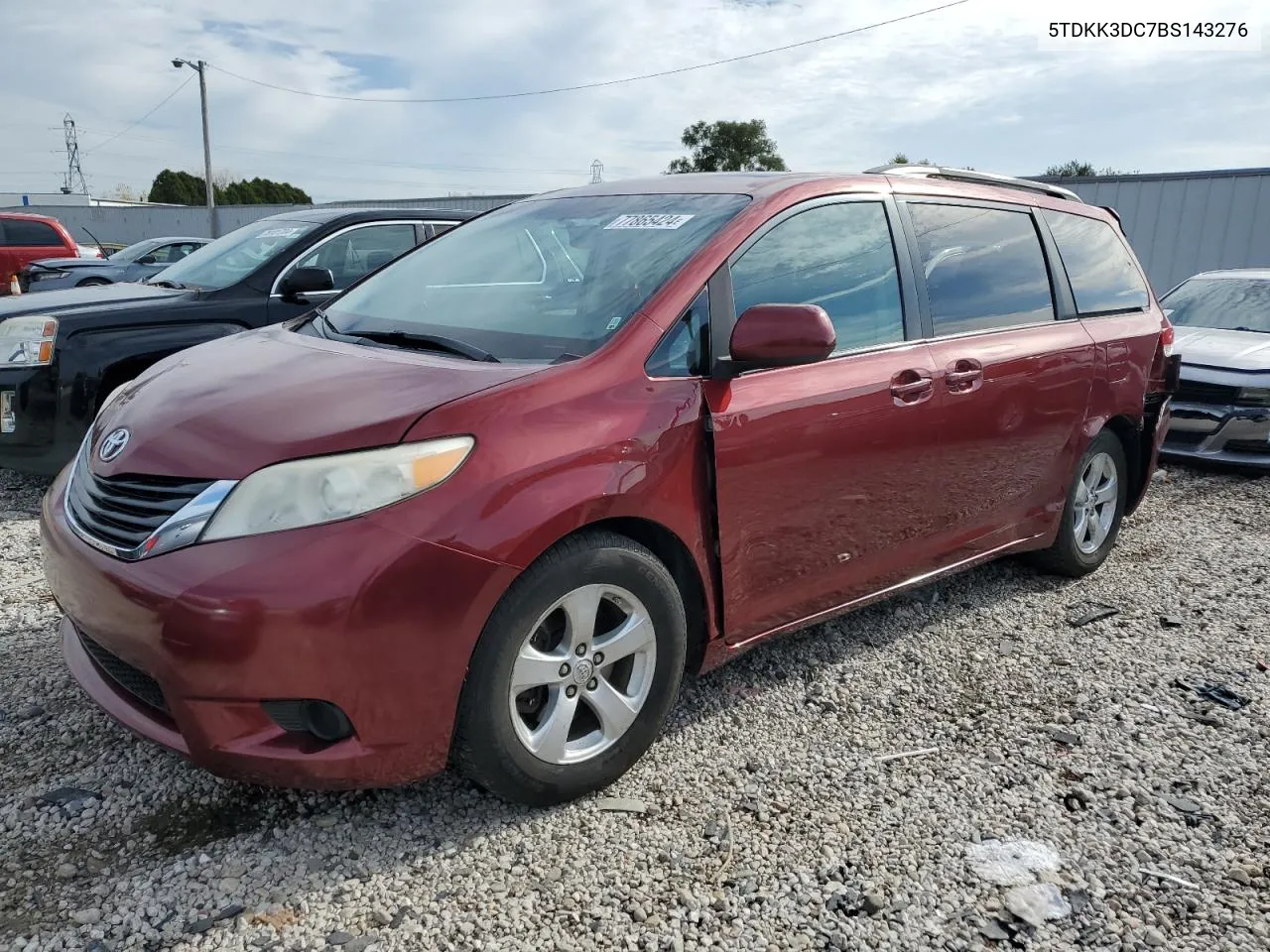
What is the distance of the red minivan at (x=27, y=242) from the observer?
16.1 meters

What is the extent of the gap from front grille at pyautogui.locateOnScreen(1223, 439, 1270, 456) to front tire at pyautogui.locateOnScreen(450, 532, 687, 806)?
593cm

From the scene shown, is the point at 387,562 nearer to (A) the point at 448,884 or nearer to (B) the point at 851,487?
(A) the point at 448,884

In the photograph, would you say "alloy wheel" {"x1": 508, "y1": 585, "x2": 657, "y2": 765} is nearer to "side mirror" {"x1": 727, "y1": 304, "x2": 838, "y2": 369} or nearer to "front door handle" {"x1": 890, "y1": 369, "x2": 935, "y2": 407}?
"side mirror" {"x1": 727, "y1": 304, "x2": 838, "y2": 369}

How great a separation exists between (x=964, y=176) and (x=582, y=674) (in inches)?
109

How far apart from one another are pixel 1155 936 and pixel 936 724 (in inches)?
38.9

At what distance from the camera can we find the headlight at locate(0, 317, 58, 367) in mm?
4855

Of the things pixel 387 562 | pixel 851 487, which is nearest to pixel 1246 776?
pixel 851 487

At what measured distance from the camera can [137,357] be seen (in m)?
5.05

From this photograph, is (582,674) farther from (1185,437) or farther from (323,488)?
(1185,437)

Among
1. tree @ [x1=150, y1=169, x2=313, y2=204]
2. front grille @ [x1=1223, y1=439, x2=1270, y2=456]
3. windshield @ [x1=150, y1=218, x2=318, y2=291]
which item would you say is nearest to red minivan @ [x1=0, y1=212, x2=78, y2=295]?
windshield @ [x1=150, y1=218, x2=318, y2=291]

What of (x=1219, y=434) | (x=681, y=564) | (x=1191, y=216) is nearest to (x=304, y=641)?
(x=681, y=564)

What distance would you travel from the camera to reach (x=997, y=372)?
3.64 meters

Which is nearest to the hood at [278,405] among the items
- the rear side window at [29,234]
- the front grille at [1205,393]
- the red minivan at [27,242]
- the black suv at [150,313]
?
the black suv at [150,313]

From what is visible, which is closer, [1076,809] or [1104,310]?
[1076,809]
